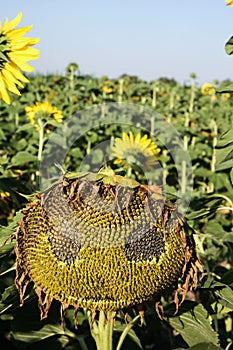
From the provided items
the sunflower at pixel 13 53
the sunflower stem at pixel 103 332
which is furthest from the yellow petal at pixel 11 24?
the sunflower stem at pixel 103 332

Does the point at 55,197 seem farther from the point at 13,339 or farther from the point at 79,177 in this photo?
the point at 13,339

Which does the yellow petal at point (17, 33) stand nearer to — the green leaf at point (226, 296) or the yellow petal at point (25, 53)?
the yellow petal at point (25, 53)

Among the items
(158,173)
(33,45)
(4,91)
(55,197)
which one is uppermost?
(33,45)

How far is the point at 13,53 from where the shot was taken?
1680 millimetres

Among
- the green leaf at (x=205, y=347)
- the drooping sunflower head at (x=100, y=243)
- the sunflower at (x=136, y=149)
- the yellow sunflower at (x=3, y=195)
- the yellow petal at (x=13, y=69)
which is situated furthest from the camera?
the sunflower at (x=136, y=149)

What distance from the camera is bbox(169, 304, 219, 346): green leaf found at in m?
1.55

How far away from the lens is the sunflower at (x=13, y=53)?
1.65m

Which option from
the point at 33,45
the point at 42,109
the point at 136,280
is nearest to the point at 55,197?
the point at 136,280

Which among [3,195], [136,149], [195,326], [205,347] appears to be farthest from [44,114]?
[205,347]

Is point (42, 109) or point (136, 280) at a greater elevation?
point (42, 109)

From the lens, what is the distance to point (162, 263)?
1254 millimetres

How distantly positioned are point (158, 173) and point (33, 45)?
3701 millimetres

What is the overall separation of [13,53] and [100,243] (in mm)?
714

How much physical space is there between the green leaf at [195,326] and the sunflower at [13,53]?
30.6 inches
